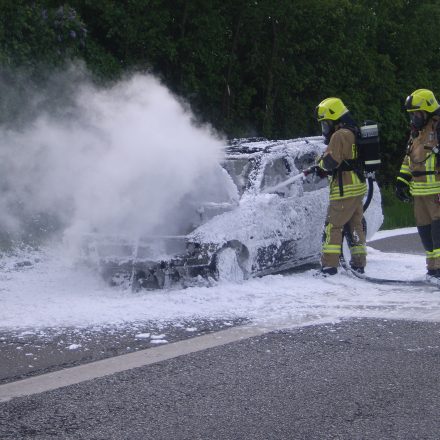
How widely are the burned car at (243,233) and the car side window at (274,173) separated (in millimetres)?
10

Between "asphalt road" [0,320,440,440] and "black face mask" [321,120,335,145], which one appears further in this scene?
"black face mask" [321,120,335,145]

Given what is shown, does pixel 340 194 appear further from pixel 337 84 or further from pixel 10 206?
pixel 337 84

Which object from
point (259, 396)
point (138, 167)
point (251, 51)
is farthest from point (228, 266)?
point (251, 51)

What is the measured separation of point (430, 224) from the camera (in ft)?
31.0

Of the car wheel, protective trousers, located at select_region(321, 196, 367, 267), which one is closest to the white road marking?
the car wheel

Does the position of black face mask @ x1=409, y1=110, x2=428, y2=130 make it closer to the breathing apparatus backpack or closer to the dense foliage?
the breathing apparatus backpack

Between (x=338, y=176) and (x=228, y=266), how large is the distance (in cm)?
163

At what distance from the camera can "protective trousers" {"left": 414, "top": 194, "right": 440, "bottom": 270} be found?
924 cm

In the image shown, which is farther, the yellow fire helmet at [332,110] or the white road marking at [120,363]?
the yellow fire helmet at [332,110]

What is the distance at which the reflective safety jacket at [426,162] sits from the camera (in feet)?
30.3

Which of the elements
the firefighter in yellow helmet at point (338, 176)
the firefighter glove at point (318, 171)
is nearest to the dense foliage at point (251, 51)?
the firefighter glove at point (318, 171)

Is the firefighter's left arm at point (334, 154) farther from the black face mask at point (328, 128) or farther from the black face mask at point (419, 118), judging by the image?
the black face mask at point (419, 118)

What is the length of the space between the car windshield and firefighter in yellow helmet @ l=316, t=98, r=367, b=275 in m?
0.76

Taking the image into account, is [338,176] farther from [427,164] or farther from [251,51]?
[251,51]
